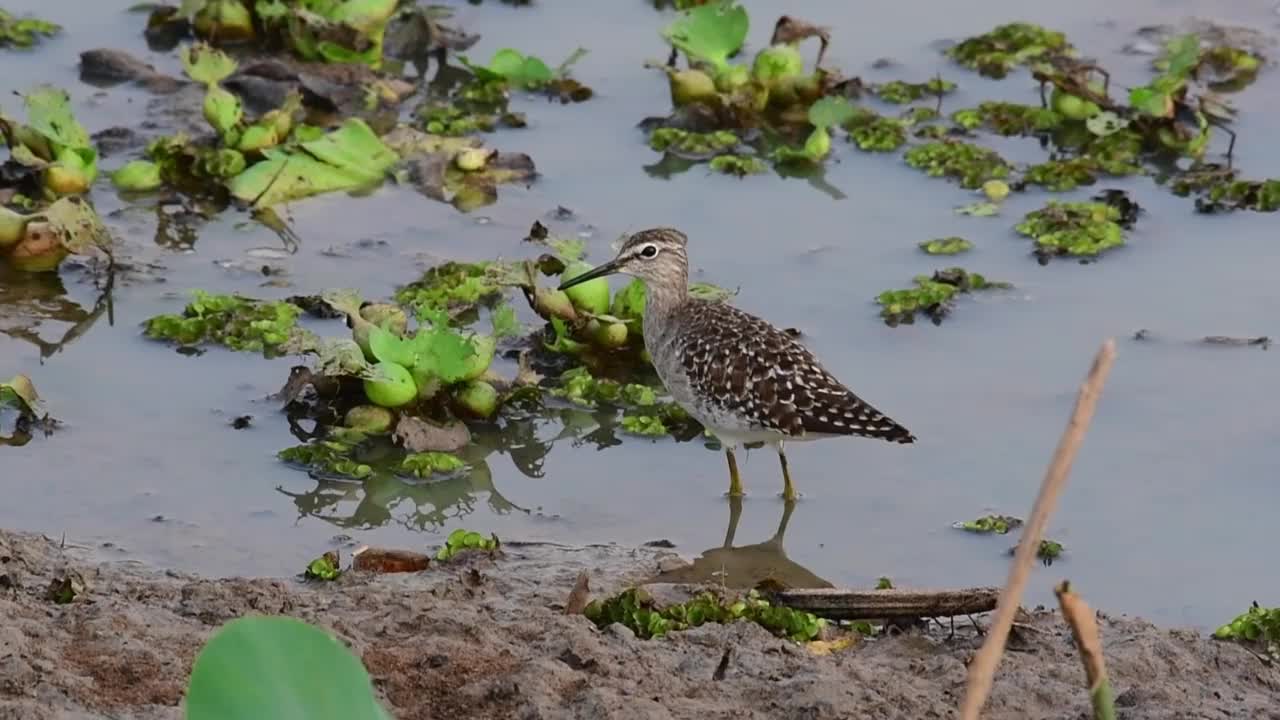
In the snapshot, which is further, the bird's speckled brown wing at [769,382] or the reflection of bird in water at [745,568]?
the bird's speckled brown wing at [769,382]

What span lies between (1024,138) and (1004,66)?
2.92 feet

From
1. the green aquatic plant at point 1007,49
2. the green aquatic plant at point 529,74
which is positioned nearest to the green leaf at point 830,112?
the green aquatic plant at point 529,74

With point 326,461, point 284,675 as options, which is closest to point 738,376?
point 326,461

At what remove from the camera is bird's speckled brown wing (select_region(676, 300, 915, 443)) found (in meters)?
7.75

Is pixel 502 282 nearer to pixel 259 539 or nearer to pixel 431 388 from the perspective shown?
pixel 431 388

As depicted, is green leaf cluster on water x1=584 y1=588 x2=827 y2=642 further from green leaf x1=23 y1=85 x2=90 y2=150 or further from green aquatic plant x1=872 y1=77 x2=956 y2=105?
green aquatic plant x1=872 y1=77 x2=956 y2=105

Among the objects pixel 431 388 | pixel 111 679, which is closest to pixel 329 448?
pixel 431 388

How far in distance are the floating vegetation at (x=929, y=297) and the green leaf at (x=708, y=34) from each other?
245 centimetres

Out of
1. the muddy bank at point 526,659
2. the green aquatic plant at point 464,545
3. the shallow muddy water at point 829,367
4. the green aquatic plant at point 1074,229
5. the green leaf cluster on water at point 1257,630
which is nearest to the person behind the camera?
the muddy bank at point 526,659

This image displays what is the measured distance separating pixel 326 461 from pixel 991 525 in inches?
102

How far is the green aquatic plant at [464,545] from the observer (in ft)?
23.5

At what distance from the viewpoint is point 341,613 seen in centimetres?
623

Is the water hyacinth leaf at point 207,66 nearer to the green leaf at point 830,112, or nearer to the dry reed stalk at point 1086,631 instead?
the green leaf at point 830,112

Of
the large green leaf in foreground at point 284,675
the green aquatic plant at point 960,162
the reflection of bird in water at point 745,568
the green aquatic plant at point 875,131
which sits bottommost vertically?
the reflection of bird in water at point 745,568
